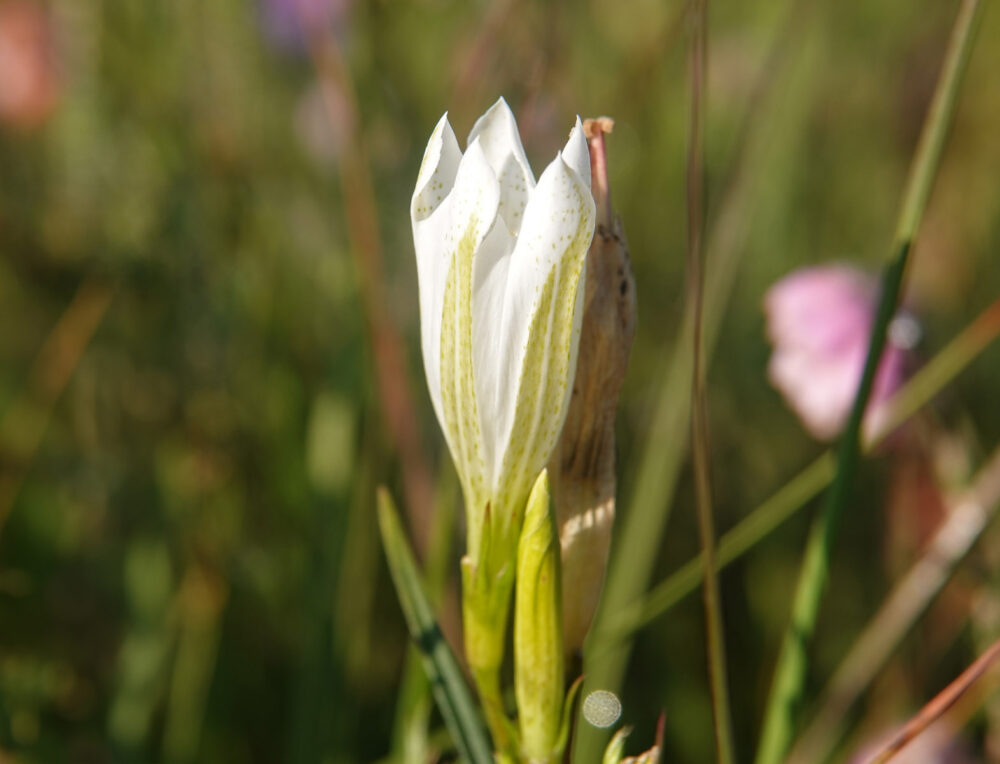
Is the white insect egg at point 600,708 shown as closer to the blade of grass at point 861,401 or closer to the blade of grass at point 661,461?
the blade of grass at point 661,461

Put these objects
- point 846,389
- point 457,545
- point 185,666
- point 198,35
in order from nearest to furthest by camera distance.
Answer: point 846,389 < point 185,666 < point 457,545 < point 198,35

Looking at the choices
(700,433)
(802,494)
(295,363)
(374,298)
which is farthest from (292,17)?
(700,433)

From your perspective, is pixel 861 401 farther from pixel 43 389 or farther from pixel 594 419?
pixel 43 389

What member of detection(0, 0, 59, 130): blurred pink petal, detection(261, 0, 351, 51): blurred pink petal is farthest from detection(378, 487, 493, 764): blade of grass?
detection(0, 0, 59, 130): blurred pink petal

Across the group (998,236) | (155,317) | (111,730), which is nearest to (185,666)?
(111,730)

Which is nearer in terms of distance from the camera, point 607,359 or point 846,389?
point 607,359

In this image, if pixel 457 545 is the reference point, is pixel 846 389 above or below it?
below

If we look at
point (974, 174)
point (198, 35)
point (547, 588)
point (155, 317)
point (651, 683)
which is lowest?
point (547, 588)

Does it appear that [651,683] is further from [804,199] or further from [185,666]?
[804,199]
